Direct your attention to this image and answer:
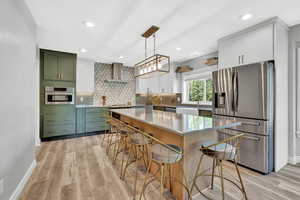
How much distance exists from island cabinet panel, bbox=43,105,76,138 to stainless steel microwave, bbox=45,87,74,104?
0.53 ft

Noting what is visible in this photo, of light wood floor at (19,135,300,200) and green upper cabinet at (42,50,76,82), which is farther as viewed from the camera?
green upper cabinet at (42,50,76,82)

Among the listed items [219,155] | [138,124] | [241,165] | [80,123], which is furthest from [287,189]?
[80,123]

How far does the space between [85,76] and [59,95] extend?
110 centimetres

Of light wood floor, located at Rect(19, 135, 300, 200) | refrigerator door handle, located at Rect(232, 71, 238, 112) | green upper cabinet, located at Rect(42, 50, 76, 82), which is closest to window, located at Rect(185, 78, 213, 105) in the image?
refrigerator door handle, located at Rect(232, 71, 238, 112)

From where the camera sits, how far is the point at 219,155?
143cm

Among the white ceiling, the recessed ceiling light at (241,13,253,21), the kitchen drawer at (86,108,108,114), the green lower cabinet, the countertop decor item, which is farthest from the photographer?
the kitchen drawer at (86,108,108,114)

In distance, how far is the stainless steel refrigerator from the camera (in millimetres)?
2264

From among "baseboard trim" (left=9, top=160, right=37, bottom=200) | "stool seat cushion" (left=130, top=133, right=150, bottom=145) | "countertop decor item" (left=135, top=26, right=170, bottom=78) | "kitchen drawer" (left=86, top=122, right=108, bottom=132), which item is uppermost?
"countertop decor item" (left=135, top=26, right=170, bottom=78)

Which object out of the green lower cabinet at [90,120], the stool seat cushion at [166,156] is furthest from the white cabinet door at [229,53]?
the green lower cabinet at [90,120]

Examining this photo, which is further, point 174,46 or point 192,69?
point 192,69

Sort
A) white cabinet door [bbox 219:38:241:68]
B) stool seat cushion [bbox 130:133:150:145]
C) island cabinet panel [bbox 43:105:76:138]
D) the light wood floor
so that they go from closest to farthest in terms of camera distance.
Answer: the light wood floor
stool seat cushion [bbox 130:133:150:145]
white cabinet door [bbox 219:38:241:68]
island cabinet panel [bbox 43:105:76:138]

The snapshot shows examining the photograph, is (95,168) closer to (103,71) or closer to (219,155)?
(219,155)

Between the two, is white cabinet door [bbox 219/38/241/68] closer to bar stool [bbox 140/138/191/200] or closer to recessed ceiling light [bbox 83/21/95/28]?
bar stool [bbox 140/138/191/200]

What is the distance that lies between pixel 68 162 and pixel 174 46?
346 cm
